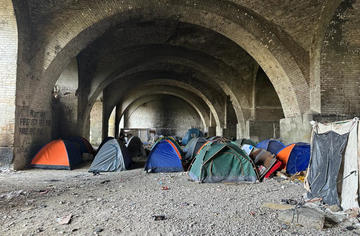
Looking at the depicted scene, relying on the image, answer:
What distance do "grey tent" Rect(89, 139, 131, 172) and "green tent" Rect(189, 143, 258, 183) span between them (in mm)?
2881

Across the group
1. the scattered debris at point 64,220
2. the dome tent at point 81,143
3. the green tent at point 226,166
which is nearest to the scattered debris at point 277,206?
the green tent at point 226,166

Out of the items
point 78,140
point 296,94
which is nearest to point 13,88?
point 78,140

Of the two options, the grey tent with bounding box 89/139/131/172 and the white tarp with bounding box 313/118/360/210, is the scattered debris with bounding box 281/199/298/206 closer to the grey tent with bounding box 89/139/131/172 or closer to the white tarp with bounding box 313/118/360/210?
the white tarp with bounding box 313/118/360/210

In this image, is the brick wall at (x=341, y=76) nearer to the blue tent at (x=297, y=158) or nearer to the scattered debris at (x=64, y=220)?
the blue tent at (x=297, y=158)

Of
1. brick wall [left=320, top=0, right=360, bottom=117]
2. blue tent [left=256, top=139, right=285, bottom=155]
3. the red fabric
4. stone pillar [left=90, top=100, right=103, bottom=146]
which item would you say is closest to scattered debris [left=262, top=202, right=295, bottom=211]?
the red fabric

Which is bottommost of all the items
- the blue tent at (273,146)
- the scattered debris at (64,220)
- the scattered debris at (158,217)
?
the scattered debris at (158,217)

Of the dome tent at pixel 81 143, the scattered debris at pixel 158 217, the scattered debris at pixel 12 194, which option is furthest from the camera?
the dome tent at pixel 81 143

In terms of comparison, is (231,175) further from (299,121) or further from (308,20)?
(308,20)

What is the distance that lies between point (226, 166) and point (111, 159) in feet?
12.6

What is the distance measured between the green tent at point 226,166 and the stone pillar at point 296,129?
3354mm

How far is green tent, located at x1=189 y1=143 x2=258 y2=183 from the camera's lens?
6367 mm

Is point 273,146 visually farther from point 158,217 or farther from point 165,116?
point 165,116

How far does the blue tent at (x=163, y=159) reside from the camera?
8.00m

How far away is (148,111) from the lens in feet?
108
